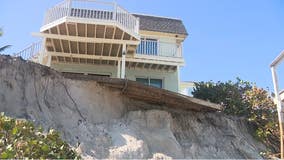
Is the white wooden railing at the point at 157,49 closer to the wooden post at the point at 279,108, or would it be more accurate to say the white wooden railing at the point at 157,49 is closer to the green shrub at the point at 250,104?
the green shrub at the point at 250,104

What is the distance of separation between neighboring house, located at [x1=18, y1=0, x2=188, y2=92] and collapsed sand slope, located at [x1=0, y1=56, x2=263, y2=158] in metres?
2.79

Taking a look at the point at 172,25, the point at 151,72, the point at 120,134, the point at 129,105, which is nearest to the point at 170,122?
the point at 129,105

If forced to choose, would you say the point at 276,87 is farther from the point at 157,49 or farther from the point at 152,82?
the point at 152,82

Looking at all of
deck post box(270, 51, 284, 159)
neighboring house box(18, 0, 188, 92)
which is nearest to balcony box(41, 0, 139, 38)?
neighboring house box(18, 0, 188, 92)

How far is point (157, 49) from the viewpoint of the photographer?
56.9 feet

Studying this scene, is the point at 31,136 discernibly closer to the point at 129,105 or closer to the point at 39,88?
the point at 39,88

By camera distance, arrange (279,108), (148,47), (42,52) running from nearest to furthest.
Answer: (279,108)
(42,52)
(148,47)

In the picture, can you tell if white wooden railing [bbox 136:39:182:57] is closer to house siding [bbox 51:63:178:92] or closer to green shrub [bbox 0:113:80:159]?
house siding [bbox 51:63:178:92]

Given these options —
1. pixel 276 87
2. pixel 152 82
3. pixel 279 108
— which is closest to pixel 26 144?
pixel 279 108

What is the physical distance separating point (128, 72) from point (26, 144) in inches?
477

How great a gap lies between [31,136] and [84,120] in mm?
5713

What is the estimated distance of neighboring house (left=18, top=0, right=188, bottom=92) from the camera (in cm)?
1497

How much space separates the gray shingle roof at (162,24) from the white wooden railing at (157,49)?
1.76 m

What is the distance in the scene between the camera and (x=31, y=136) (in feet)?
20.5
